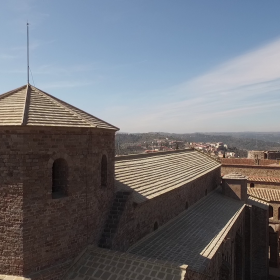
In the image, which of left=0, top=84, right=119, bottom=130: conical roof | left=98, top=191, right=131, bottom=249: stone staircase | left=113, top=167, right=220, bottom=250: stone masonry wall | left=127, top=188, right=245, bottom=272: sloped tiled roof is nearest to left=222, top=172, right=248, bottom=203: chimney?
left=127, top=188, right=245, bottom=272: sloped tiled roof

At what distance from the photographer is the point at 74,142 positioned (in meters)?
8.30

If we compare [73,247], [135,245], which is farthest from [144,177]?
[73,247]

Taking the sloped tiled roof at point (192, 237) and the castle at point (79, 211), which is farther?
the sloped tiled roof at point (192, 237)

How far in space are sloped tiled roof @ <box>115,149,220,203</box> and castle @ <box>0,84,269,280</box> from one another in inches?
3.5

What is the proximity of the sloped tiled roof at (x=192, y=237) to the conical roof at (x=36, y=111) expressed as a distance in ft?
14.5

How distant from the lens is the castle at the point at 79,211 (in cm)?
742

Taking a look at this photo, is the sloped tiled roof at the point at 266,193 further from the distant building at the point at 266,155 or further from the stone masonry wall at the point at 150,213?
the distant building at the point at 266,155

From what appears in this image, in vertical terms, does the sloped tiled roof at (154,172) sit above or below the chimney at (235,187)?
above

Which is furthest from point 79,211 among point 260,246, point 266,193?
point 266,193

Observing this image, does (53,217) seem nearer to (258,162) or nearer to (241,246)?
(241,246)

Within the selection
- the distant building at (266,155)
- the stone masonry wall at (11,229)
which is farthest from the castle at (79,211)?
the distant building at (266,155)

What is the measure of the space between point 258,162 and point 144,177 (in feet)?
87.7

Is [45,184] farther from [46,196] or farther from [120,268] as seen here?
[120,268]

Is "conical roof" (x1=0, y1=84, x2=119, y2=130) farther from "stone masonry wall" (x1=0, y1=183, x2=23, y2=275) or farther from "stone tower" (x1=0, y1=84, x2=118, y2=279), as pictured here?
"stone masonry wall" (x1=0, y1=183, x2=23, y2=275)
